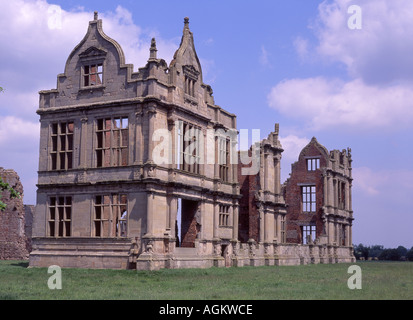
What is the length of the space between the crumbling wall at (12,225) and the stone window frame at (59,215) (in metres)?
10.1

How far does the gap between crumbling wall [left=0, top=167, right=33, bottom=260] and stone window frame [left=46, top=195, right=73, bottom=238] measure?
10.1 m

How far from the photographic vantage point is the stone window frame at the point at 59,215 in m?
34.1

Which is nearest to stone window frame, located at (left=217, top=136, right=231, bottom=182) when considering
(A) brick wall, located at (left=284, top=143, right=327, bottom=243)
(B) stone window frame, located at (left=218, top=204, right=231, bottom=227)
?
(B) stone window frame, located at (left=218, top=204, right=231, bottom=227)

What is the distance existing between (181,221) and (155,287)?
17211 mm

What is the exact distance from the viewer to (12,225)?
44062 millimetres

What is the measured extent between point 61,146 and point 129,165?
5422mm


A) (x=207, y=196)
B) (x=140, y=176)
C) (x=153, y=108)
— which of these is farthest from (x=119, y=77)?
(x=207, y=196)

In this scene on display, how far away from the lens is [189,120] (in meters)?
35.7

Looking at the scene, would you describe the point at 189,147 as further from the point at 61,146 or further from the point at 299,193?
the point at 299,193

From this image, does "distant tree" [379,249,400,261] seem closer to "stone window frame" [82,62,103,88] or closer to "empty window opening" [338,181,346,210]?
"empty window opening" [338,181,346,210]

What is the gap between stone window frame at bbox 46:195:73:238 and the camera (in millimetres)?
34062

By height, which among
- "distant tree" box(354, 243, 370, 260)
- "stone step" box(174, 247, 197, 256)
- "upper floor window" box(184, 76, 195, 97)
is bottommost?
"distant tree" box(354, 243, 370, 260)

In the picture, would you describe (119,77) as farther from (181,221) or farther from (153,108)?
(181,221)

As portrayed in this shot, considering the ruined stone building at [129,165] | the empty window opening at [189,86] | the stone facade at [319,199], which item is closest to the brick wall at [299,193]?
the stone facade at [319,199]
